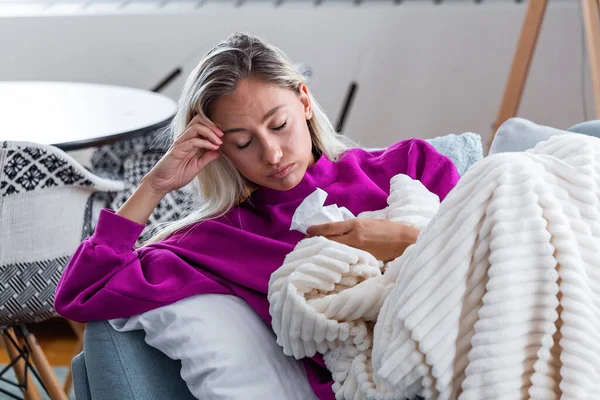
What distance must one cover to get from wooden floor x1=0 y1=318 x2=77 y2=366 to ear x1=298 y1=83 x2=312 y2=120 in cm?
158

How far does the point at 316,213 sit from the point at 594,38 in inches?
46.7

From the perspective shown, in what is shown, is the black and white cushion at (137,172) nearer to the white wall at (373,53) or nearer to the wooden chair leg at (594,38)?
the white wall at (373,53)

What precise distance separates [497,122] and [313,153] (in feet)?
3.38

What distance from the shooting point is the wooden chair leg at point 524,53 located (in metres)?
2.44

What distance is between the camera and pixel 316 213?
1.44m

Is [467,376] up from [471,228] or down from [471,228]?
down

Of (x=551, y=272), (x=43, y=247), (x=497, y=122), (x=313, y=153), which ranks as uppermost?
(x=551, y=272)

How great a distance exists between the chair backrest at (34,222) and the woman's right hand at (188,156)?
48 centimetres

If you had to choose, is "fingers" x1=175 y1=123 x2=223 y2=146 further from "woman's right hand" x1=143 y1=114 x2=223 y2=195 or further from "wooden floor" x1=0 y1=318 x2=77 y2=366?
"wooden floor" x1=0 y1=318 x2=77 y2=366

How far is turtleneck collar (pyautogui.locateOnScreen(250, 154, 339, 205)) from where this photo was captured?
157 centimetres

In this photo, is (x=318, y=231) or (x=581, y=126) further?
(x=581, y=126)

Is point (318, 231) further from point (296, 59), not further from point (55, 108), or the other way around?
point (296, 59)

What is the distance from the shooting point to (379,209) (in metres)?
1.55

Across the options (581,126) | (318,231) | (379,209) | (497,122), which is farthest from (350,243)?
(497,122)
